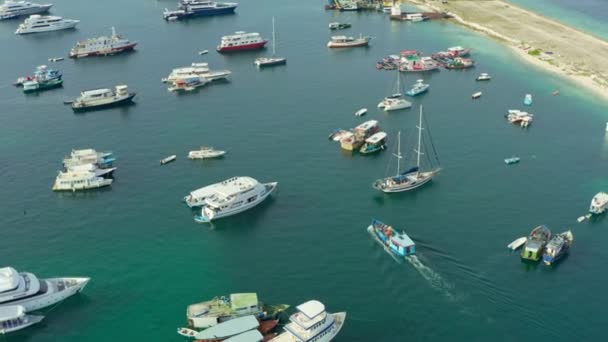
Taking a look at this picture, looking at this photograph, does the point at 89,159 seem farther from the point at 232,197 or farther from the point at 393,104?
the point at 393,104

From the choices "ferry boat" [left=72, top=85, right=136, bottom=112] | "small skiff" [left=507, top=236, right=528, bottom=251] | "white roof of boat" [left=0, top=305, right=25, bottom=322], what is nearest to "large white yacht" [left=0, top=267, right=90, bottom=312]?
"white roof of boat" [left=0, top=305, right=25, bottom=322]

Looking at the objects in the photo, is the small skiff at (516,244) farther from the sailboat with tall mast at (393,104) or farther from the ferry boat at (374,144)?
the sailboat with tall mast at (393,104)

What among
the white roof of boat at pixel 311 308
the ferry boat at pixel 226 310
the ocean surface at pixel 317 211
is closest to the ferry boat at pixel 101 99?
the ocean surface at pixel 317 211

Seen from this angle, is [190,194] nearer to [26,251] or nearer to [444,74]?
[26,251]

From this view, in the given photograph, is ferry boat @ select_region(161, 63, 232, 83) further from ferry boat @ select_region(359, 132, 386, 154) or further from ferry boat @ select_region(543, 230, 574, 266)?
ferry boat @ select_region(543, 230, 574, 266)

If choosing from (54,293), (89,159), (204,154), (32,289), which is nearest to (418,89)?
(204,154)

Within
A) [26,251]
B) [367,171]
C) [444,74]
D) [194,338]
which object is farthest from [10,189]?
[444,74]
